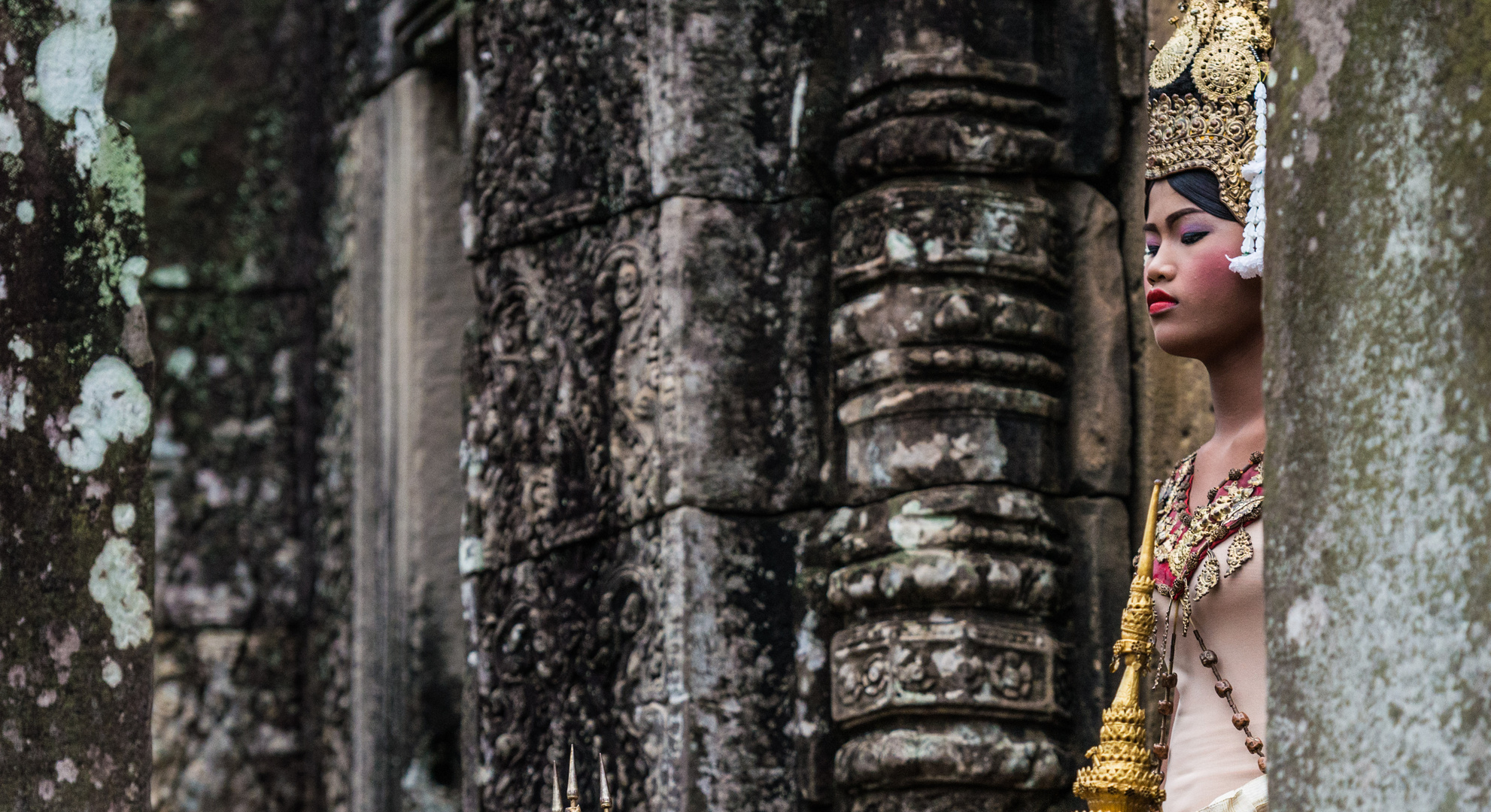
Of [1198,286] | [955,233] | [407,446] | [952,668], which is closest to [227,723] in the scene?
[407,446]

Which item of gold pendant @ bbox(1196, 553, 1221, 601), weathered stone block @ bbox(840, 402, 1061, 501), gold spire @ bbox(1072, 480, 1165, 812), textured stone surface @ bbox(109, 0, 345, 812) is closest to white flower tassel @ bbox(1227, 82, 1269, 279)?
gold pendant @ bbox(1196, 553, 1221, 601)

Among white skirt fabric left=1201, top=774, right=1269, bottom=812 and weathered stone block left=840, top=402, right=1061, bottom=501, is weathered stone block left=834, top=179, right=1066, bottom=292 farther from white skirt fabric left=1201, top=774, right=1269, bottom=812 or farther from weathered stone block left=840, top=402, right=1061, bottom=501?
white skirt fabric left=1201, top=774, right=1269, bottom=812

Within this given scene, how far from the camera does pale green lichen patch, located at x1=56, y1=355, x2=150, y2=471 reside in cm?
368

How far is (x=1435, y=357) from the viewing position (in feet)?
8.71

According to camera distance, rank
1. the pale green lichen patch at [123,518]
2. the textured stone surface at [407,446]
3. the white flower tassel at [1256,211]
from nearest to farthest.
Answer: the pale green lichen patch at [123,518]
the white flower tassel at [1256,211]
the textured stone surface at [407,446]

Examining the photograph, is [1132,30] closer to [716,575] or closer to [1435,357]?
[716,575]

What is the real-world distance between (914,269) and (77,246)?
1.78 metres

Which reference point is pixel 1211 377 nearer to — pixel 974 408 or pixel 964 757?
Result: pixel 974 408

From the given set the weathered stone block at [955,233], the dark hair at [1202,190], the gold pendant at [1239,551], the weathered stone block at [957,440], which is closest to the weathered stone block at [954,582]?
the weathered stone block at [957,440]

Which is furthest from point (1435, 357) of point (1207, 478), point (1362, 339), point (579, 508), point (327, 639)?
point (327, 639)

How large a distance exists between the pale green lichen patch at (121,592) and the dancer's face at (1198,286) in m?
1.68

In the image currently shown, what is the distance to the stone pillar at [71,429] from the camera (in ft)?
11.7

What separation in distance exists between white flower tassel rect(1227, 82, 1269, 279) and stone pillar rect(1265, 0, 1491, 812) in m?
1.09

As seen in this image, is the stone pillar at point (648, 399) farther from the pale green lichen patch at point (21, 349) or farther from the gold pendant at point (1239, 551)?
the pale green lichen patch at point (21, 349)
